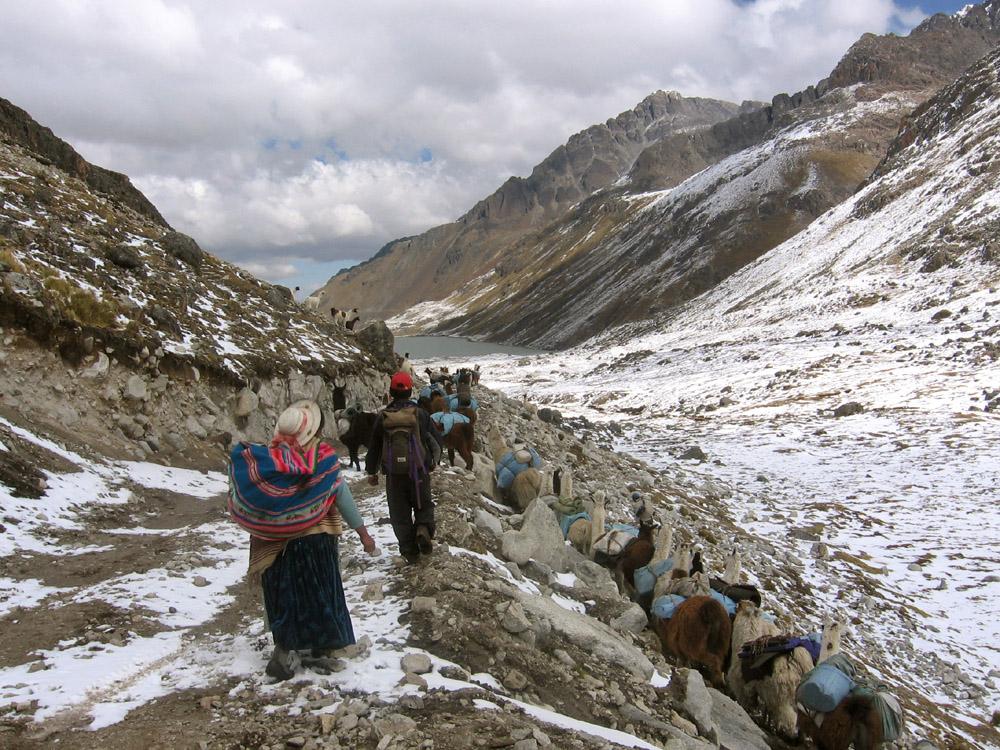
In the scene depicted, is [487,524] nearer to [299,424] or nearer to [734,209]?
[299,424]

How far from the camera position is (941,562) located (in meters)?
12.7

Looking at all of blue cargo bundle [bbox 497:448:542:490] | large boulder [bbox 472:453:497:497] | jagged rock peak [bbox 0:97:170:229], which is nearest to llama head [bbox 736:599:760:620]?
large boulder [bbox 472:453:497:497]

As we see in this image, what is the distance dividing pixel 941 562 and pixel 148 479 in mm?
14812

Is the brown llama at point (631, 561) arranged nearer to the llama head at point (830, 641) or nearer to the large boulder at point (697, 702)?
the llama head at point (830, 641)

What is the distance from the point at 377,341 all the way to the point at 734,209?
104 m

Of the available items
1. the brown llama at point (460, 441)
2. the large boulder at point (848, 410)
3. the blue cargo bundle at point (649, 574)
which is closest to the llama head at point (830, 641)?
the blue cargo bundle at point (649, 574)

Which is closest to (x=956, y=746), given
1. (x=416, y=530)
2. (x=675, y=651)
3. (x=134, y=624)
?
(x=675, y=651)

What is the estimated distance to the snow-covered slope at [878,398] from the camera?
1148 centimetres

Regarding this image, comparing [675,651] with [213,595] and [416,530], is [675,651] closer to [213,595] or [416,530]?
[416,530]

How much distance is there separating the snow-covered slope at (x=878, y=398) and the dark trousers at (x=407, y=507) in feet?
24.5

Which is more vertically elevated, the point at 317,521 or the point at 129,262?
the point at 129,262

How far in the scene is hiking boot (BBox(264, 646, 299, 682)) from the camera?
432 cm

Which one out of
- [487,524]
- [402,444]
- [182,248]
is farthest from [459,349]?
[402,444]

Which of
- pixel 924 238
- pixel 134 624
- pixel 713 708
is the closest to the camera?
pixel 134 624
